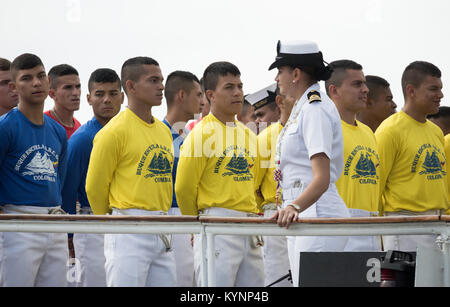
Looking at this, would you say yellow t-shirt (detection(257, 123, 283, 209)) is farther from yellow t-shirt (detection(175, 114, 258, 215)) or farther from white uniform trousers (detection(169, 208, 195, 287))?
yellow t-shirt (detection(175, 114, 258, 215))

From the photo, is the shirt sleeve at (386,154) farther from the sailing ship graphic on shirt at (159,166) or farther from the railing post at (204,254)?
the railing post at (204,254)

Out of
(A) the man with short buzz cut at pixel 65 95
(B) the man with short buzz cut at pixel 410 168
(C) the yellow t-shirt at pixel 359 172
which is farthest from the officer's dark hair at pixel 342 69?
(A) the man with short buzz cut at pixel 65 95

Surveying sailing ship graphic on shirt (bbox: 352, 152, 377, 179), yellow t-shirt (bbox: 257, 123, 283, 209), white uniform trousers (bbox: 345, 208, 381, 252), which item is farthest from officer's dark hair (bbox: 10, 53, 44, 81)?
white uniform trousers (bbox: 345, 208, 381, 252)

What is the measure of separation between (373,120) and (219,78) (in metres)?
2.35

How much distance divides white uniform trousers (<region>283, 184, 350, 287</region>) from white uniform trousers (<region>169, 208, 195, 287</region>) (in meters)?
2.46

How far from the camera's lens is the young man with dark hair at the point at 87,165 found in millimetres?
6531

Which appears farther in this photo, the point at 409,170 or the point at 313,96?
the point at 409,170

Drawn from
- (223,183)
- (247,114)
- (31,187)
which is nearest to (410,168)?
(223,183)

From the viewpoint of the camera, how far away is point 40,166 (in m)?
5.45

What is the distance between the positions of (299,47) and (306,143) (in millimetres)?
646

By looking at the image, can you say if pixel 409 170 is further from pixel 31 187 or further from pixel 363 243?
pixel 31 187
